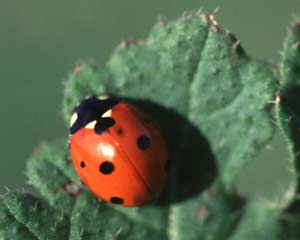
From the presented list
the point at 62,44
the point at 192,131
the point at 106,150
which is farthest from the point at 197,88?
the point at 62,44

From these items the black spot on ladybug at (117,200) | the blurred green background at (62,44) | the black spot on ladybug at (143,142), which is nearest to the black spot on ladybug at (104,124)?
the black spot on ladybug at (143,142)

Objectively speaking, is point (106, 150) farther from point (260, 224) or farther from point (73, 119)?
point (260, 224)

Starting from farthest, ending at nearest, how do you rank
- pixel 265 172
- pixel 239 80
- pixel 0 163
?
pixel 265 172
pixel 0 163
pixel 239 80

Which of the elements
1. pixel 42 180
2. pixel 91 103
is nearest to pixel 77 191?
pixel 42 180

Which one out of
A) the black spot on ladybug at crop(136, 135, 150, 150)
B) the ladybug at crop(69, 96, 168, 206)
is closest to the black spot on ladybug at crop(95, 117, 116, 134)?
the ladybug at crop(69, 96, 168, 206)

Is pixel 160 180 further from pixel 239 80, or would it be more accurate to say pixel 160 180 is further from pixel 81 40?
pixel 81 40

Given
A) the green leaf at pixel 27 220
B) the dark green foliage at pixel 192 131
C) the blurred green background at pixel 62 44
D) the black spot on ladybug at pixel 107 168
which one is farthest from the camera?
the blurred green background at pixel 62 44

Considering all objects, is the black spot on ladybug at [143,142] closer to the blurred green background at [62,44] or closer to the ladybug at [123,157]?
the ladybug at [123,157]

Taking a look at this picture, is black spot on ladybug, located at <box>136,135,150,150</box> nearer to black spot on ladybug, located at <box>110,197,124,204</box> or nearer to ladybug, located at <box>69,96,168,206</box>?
ladybug, located at <box>69,96,168,206</box>
